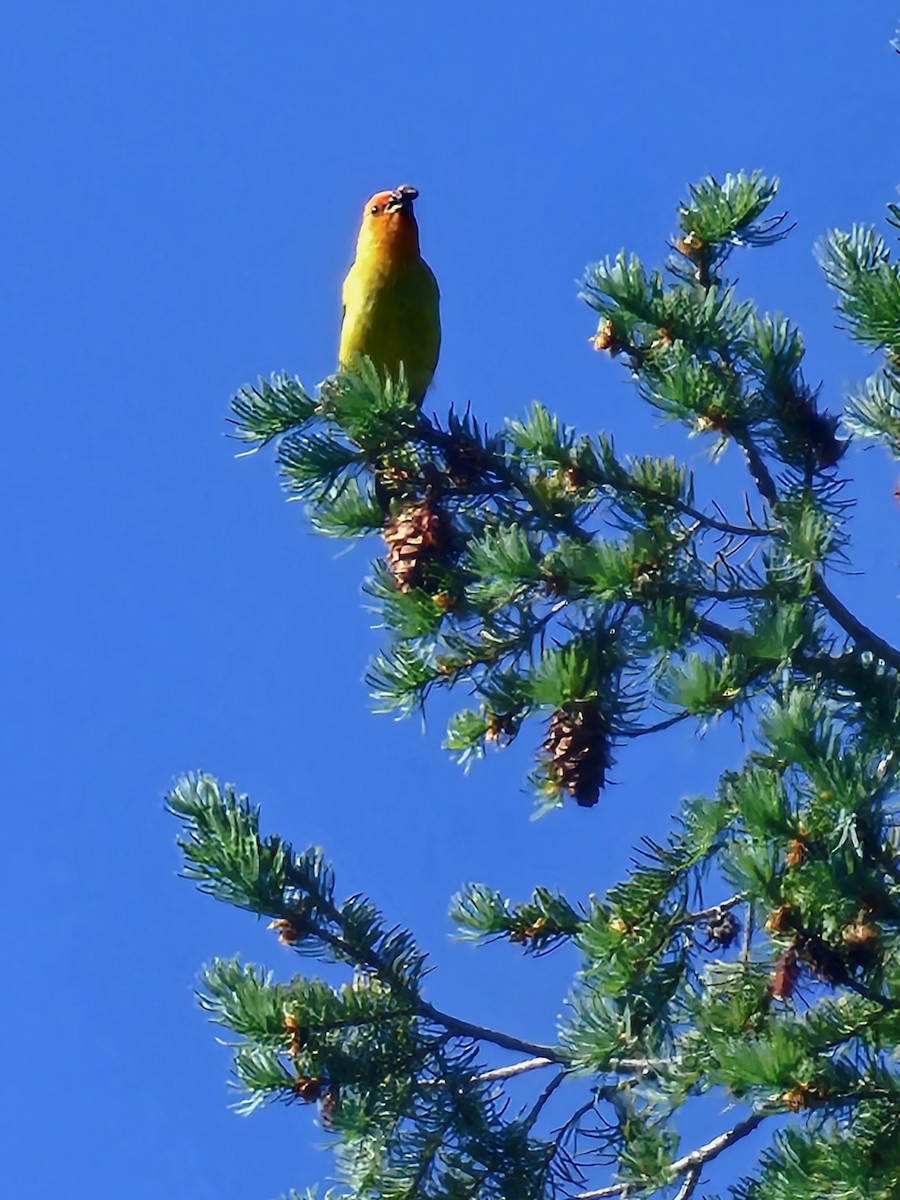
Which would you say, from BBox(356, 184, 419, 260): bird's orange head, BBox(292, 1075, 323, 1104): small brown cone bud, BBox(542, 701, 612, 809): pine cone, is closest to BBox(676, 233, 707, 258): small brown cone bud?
BBox(542, 701, 612, 809): pine cone

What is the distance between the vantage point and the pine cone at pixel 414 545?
249 centimetres

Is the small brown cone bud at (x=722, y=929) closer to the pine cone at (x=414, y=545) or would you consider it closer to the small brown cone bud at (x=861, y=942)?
the small brown cone bud at (x=861, y=942)

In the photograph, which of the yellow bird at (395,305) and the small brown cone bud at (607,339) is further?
the yellow bird at (395,305)

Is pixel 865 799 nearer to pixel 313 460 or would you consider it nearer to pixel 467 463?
pixel 467 463

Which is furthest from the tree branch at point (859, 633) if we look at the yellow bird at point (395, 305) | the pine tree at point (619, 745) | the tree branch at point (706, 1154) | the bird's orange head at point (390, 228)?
the bird's orange head at point (390, 228)

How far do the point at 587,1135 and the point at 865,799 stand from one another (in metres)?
0.87

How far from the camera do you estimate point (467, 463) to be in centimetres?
261

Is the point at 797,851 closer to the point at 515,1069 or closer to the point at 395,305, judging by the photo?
the point at 515,1069

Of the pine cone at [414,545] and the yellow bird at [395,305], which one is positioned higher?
the yellow bird at [395,305]

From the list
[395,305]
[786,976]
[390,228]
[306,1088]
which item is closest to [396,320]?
[395,305]

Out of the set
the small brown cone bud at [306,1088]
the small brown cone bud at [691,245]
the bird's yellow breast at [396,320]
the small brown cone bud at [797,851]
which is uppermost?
the bird's yellow breast at [396,320]

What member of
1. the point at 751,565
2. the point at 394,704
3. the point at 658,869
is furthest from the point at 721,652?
the point at 394,704

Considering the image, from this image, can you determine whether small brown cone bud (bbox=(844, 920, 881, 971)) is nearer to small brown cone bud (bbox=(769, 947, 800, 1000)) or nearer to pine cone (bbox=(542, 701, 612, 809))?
small brown cone bud (bbox=(769, 947, 800, 1000))

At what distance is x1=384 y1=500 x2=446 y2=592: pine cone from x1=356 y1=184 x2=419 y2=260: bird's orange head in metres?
2.44
